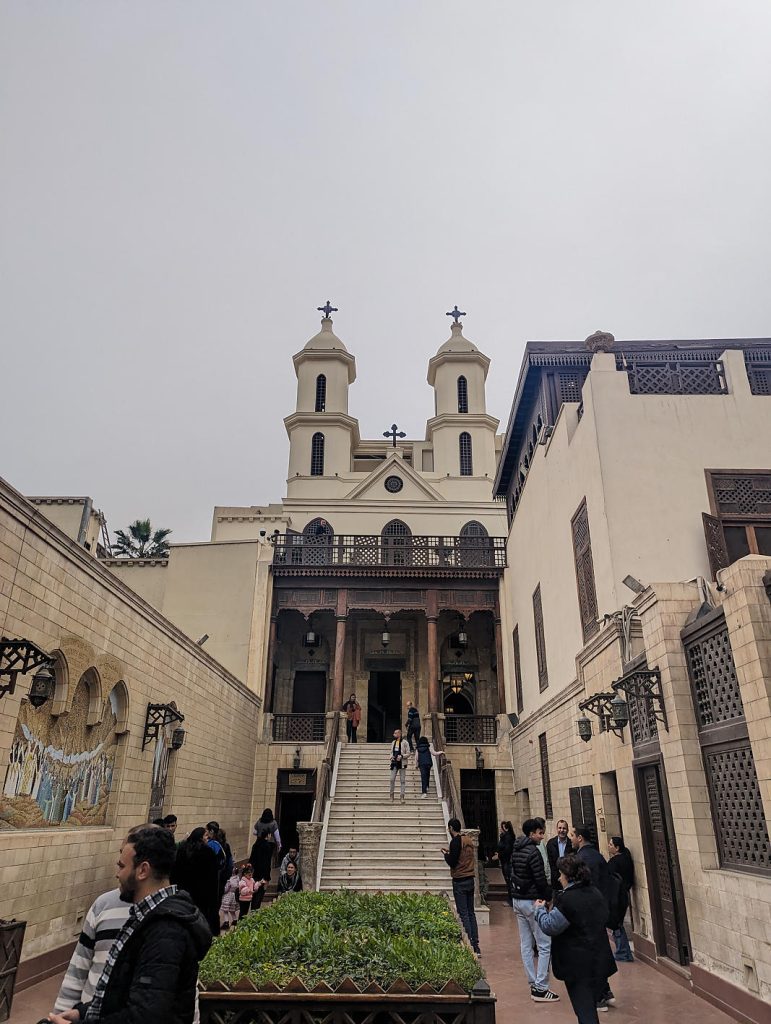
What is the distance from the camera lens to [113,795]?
30.1 feet

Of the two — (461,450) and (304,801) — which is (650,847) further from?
(461,450)

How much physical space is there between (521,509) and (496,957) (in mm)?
10563

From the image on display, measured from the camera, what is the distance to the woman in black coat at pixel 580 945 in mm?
4426

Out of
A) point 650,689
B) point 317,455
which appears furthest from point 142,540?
point 650,689

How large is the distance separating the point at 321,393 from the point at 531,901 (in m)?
24.0

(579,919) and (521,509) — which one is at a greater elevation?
(521,509)

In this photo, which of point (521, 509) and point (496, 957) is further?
point (521, 509)

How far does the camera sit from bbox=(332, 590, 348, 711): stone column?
60.8ft

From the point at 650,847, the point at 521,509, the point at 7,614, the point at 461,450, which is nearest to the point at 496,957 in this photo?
the point at 650,847

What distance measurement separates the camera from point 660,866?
7680mm

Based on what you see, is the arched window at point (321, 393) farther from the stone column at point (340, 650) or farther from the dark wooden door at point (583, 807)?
the dark wooden door at point (583, 807)

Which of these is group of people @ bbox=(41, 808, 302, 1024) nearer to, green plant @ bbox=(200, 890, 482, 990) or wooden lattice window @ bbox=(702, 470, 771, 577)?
green plant @ bbox=(200, 890, 482, 990)

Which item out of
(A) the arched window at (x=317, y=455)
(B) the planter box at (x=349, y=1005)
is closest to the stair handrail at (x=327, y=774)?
(B) the planter box at (x=349, y=1005)

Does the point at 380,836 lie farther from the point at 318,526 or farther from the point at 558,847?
the point at 318,526
